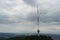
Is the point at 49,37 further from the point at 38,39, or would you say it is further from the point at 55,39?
the point at 38,39

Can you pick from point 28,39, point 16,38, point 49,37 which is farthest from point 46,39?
point 16,38

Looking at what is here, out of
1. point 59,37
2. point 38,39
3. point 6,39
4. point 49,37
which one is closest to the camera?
point 38,39

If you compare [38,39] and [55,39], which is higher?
[38,39]

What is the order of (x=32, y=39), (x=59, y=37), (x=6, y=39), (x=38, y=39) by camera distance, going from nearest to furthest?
(x=38, y=39)
(x=32, y=39)
(x=6, y=39)
(x=59, y=37)

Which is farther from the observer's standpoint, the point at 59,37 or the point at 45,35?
the point at 59,37

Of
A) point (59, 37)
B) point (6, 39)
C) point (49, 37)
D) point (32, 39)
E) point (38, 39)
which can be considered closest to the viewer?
point (38, 39)

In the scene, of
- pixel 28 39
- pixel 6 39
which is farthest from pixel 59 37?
pixel 6 39

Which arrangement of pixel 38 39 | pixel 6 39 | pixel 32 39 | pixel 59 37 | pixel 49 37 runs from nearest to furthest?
pixel 38 39, pixel 32 39, pixel 6 39, pixel 49 37, pixel 59 37

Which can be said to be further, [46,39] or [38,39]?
[46,39]

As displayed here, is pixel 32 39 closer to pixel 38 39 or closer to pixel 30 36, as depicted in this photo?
pixel 30 36
